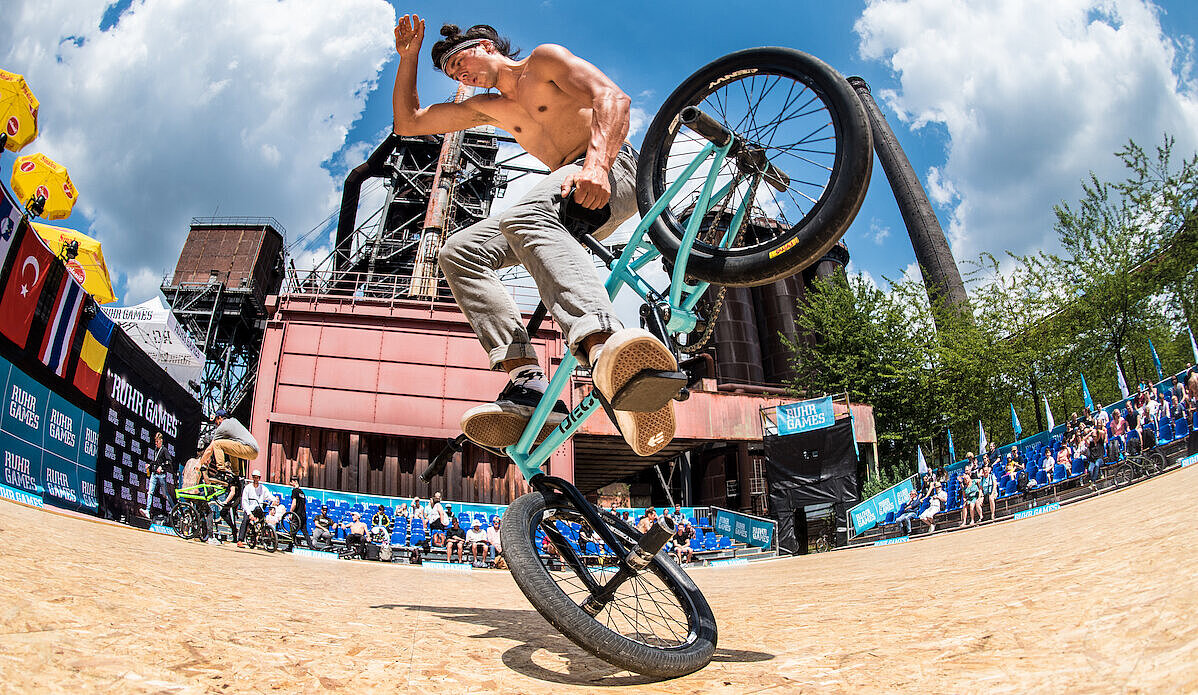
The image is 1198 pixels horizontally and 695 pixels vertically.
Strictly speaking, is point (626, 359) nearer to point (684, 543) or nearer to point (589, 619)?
point (589, 619)

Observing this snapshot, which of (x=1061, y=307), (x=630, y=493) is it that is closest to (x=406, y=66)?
(x=1061, y=307)

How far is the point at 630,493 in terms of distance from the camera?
1383 inches

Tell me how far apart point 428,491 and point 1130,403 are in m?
17.3

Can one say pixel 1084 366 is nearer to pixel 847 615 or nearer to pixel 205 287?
pixel 847 615

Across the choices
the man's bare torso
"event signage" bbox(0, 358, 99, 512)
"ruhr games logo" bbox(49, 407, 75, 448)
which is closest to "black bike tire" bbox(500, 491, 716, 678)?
the man's bare torso

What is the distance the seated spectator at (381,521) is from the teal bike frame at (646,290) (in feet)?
42.1

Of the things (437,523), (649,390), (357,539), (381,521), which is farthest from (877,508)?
(649,390)

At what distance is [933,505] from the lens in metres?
14.0

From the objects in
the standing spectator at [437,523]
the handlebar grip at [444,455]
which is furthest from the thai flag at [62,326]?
the handlebar grip at [444,455]

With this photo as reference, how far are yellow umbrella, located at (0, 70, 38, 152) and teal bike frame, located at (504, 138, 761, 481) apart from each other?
39.4 ft

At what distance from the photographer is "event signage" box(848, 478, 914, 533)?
1593 centimetres

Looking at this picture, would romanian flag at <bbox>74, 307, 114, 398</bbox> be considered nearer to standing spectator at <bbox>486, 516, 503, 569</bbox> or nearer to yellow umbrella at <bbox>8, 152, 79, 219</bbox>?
yellow umbrella at <bbox>8, 152, 79, 219</bbox>

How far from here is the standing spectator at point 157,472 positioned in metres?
12.0

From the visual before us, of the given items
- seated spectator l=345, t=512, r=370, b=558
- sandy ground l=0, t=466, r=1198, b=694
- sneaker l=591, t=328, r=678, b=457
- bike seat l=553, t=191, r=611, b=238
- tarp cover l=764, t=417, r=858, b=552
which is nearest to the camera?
sandy ground l=0, t=466, r=1198, b=694
